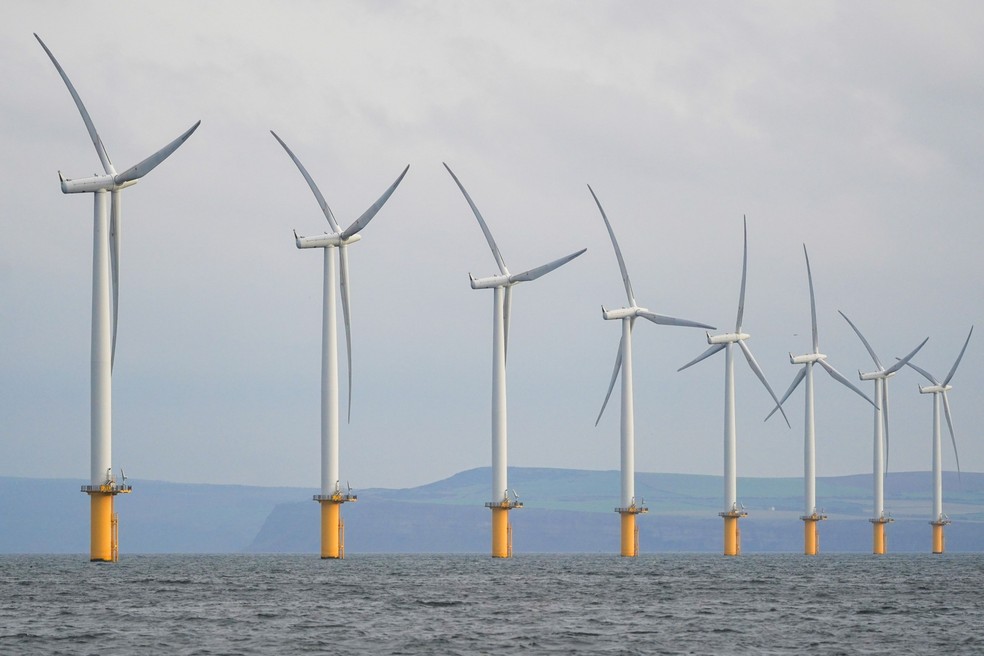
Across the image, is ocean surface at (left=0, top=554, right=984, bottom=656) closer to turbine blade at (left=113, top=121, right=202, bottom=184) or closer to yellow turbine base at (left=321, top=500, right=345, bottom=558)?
yellow turbine base at (left=321, top=500, right=345, bottom=558)

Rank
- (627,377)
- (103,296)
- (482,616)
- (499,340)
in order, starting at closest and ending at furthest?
(482,616)
(103,296)
(499,340)
(627,377)

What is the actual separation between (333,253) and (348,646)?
82492mm

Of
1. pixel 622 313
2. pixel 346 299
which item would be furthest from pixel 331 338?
pixel 622 313

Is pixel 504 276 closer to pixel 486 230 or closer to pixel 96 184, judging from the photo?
pixel 486 230

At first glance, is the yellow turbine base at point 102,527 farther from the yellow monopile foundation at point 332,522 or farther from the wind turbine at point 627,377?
the wind turbine at point 627,377

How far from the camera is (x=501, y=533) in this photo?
176 meters

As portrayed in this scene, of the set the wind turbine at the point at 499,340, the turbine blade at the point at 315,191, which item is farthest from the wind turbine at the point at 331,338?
the wind turbine at the point at 499,340

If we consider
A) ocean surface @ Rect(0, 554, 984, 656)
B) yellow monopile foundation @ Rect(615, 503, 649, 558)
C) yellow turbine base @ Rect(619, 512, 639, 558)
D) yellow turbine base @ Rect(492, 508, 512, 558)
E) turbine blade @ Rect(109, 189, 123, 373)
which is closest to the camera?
ocean surface @ Rect(0, 554, 984, 656)

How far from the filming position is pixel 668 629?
74812 mm

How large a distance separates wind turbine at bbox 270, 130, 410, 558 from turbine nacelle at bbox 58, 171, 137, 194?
72.1 feet

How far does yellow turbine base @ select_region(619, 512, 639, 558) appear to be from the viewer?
18988 cm

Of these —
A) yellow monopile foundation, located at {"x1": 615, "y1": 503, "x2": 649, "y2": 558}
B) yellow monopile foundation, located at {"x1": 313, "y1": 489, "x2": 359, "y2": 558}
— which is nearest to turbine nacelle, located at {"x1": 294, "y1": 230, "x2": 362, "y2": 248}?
yellow monopile foundation, located at {"x1": 313, "y1": 489, "x2": 359, "y2": 558}

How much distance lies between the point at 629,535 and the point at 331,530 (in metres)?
57.2

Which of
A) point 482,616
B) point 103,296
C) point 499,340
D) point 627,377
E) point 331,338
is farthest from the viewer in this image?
point 627,377
